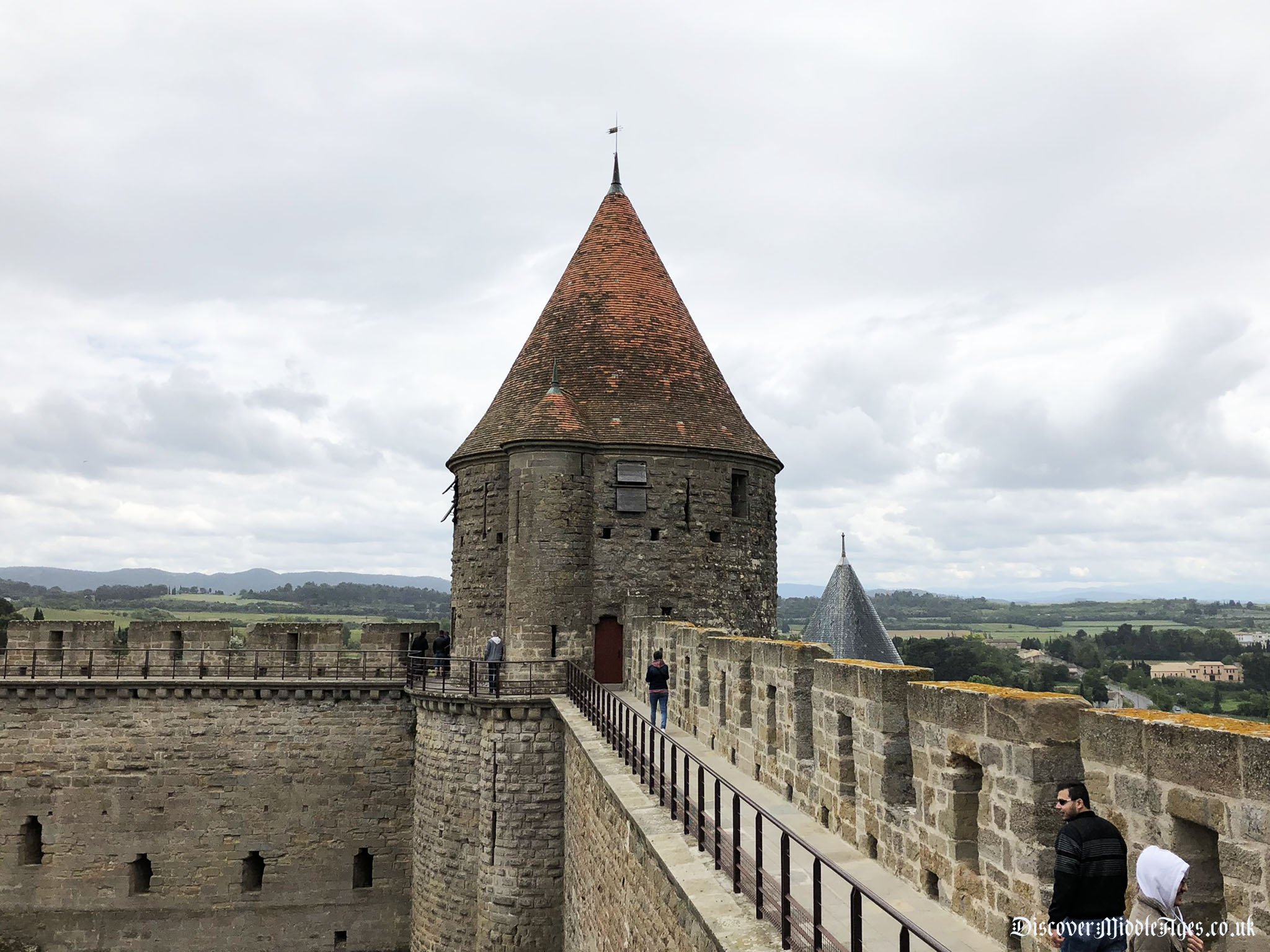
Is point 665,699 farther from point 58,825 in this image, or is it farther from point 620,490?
point 58,825

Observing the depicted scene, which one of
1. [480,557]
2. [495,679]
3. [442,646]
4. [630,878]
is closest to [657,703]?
[495,679]

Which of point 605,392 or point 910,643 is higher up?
point 605,392

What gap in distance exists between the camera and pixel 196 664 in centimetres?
1878

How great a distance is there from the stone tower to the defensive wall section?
28.8 feet

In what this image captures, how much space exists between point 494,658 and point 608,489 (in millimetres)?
3969

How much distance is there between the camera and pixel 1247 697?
136ft

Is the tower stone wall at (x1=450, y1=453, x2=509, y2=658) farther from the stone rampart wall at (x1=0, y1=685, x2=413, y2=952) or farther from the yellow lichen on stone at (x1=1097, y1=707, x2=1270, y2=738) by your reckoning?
the yellow lichen on stone at (x1=1097, y1=707, x2=1270, y2=738)

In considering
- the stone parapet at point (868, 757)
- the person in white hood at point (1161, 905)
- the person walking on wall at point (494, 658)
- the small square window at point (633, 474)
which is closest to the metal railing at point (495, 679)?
the person walking on wall at point (494, 658)

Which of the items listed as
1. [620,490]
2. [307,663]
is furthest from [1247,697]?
[307,663]

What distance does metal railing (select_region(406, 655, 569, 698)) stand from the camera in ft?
53.5

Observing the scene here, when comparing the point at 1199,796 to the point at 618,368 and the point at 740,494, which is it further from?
the point at 618,368

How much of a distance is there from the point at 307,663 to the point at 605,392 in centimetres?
832

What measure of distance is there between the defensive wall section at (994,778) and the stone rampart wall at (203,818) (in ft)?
38.9

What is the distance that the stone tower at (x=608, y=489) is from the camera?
17.8 meters
